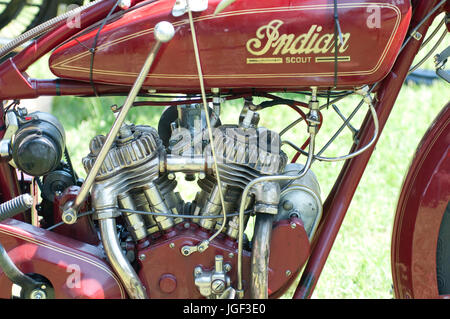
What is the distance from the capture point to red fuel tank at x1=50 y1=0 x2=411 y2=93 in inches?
64.2

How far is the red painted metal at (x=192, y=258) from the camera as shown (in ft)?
6.08

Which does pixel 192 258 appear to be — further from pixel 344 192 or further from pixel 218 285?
pixel 344 192

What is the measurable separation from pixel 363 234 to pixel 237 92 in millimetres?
1684

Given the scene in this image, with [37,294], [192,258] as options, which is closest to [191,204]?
[192,258]

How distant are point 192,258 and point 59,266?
0.41 metres

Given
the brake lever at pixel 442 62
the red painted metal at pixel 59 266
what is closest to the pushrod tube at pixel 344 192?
the brake lever at pixel 442 62

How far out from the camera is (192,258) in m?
1.86

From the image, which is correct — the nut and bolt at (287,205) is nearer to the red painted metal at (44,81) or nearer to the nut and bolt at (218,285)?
the nut and bolt at (218,285)

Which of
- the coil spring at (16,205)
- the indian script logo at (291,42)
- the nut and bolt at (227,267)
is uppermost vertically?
the indian script logo at (291,42)

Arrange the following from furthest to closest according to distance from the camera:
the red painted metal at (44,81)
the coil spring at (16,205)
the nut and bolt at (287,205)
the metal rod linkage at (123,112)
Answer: the nut and bolt at (287,205), the red painted metal at (44,81), the coil spring at (16,205), the metal rod linkage at (123,112)

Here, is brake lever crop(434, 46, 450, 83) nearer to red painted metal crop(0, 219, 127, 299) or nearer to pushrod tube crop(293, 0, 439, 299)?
pushrod tube crop(293, 0, 439, 299)

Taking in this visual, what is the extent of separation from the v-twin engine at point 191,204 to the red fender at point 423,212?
0.28m

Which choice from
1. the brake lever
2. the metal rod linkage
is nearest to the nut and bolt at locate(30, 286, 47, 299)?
the metal rod linkage
